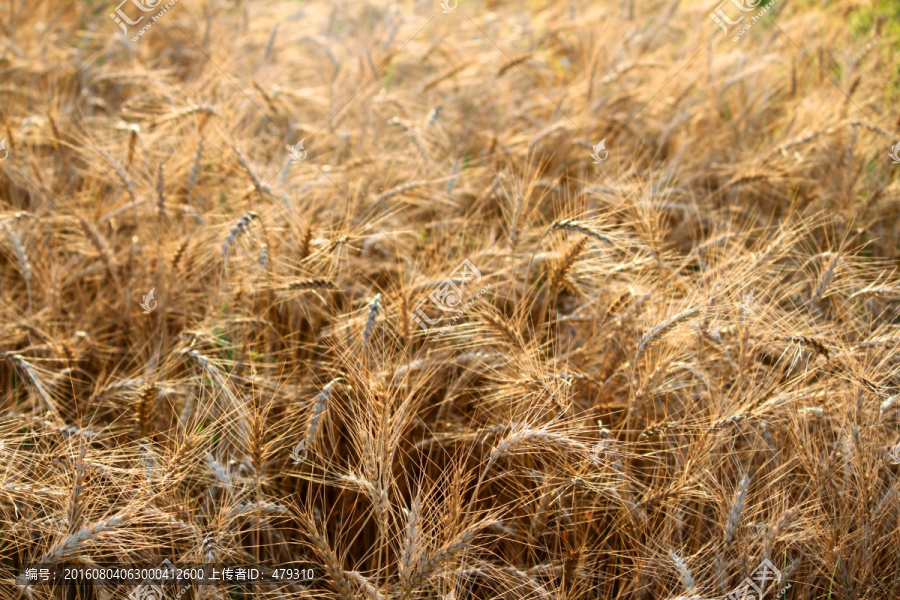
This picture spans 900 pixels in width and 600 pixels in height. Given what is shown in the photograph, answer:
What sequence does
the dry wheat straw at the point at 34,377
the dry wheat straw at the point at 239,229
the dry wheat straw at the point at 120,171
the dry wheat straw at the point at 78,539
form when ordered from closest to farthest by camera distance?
the dry wheat straw at the point at 78,539 < the dry wheat straw at the point at 34,377 < the dry wheat straw at the point at 239,229 < the dry wheat straw at the point at 120,171

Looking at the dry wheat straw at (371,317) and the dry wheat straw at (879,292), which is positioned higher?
the dry wheat straw at (879,292)

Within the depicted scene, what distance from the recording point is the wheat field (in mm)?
1415

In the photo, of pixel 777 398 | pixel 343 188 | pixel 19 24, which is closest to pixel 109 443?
pixel 343 188

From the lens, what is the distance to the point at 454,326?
170 cm

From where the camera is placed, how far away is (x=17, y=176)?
2436mm

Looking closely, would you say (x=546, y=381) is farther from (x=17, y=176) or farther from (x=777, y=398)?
(x=17, y=176)

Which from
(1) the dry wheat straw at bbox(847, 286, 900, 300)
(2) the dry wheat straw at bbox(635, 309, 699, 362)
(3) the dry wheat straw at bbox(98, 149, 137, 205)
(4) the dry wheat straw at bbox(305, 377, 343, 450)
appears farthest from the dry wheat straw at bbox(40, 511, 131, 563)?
(1) the dry wheat straw at bbox(847, 286, 900, 300)
